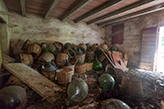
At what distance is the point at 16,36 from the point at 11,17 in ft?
3.12

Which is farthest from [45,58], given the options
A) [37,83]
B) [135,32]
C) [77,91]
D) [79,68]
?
[135,32]

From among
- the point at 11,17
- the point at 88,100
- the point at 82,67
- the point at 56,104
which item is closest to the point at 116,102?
the point at 88,100

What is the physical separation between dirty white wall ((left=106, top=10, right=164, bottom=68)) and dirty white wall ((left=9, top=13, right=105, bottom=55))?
2.25 metres

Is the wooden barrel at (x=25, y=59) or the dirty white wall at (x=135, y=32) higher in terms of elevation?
the dirty white wall at (x=135, y=32)

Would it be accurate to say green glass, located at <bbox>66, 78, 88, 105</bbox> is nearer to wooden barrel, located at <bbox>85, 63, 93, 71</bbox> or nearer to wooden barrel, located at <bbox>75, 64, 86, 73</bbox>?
wooden barrel, located at <bbox>75, 64, 86, 73</bbox>

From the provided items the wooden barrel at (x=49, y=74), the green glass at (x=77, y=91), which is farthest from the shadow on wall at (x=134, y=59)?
the wooden barrel at (x=49, y=74)

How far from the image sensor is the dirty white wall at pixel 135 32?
484cm

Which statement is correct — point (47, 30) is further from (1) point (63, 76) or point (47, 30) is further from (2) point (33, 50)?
(1) point (63, 76)

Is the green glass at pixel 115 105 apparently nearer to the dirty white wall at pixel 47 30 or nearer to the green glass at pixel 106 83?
the green glass at pixel 106 83

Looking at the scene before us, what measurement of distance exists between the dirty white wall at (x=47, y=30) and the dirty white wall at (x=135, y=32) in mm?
2252

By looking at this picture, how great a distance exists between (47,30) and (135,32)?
5491 mm

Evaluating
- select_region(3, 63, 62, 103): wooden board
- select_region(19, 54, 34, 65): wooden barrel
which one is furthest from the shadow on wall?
select_region(19, 54, 34, 65): wooden barrel

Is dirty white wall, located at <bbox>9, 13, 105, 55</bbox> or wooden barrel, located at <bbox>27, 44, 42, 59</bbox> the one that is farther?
dirty white wall, located at <bbox>9, 13, 105, 55</bbox>

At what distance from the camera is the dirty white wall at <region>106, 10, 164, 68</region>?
4.84 metres
